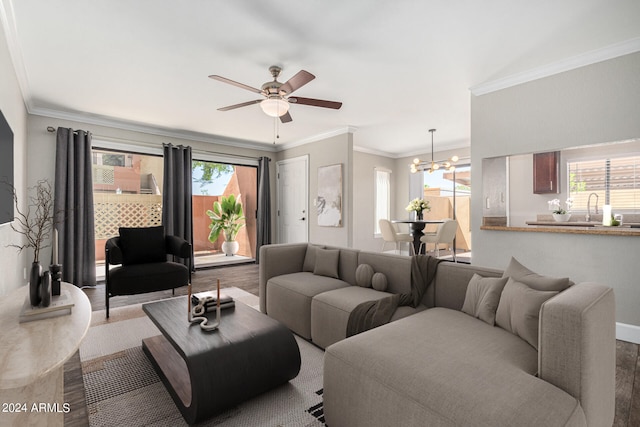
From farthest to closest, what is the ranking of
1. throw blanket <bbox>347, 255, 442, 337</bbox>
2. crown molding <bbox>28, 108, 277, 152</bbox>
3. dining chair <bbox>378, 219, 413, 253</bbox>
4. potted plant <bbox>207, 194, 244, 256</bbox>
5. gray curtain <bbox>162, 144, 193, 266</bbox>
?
potted plant <bbox>207, 194, 244, 256</bbox> → dining chair <bbox>378, 219, 413, 253</bbox> → gray curtain <bbox>162, 144, 193, 266</bbox> → crown molding <bbox>28, 108, 277, 152</bbox> → throw blanket <bbox>347, 255, 442, 337</bbox>

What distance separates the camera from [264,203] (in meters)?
6.50

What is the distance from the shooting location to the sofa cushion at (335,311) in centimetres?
217

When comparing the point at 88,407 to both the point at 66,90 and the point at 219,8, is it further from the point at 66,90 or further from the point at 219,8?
the point at 66,90

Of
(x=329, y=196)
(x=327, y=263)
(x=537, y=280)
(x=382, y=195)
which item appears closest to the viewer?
(x=537, y=280)

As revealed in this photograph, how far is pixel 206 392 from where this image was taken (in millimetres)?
1511

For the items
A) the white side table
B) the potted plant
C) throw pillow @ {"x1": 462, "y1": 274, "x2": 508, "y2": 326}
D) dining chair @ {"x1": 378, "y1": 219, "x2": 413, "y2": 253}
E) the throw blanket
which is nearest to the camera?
the white side table

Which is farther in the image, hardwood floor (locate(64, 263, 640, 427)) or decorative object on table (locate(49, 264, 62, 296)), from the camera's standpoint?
decorative object on table (locate(49, 264, 62, 296))

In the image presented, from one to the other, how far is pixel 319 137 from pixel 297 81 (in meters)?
3.12

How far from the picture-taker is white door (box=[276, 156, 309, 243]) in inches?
240

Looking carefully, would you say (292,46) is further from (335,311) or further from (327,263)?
(335,311)

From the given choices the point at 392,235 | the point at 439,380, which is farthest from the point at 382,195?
the point at 439,380

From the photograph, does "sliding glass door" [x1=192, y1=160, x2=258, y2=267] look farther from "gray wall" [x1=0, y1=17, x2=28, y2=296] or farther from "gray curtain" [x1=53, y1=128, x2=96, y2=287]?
"gray wall" [x1=0, y1=17, x2=28, y2=296]

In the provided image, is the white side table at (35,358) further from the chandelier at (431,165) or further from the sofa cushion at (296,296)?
the chandelier at (431,165)

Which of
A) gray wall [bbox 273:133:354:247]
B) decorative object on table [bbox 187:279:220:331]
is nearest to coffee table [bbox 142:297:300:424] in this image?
decorative object on table [bbox 187:279:220:331]
